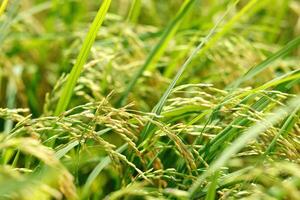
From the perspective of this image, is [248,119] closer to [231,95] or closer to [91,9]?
[231,95]

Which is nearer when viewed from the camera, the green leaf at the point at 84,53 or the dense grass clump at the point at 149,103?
the dense grass clump at the point at 149,103

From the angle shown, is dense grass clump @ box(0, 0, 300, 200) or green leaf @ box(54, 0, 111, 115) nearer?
dense grass clump @ box(0, 0, 300, 200)

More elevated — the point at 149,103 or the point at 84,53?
the point at 84,53

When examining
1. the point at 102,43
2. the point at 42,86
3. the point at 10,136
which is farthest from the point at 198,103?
the point at 42,86

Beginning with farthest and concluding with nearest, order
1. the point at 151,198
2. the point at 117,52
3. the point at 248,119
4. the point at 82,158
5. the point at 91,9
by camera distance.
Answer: the point at 91,9 → the point at 117,52 → the point at 82,158 → the point at 248,119 → the point at 151,198

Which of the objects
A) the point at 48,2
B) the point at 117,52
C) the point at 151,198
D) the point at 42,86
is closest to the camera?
the point at 151,198

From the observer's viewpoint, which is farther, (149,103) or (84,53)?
(149,103)

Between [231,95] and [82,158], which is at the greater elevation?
[231,95]

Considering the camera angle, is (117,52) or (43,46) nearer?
(117,52)
